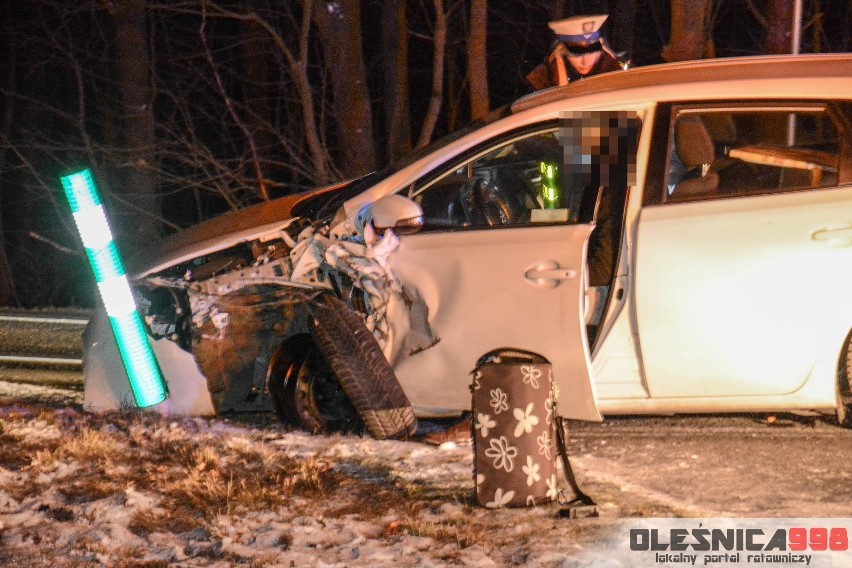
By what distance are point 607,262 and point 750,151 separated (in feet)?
2.84

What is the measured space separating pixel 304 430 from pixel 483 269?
146cm

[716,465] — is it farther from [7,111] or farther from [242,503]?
[7,111]

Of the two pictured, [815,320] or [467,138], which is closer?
[815,320]

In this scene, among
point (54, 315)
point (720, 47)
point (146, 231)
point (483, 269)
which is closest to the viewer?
point (483, 269)

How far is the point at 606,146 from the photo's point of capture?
5285 millimetres

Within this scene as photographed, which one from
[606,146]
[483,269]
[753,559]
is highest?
[606,146]

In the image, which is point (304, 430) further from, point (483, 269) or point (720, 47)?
point (720, 47)

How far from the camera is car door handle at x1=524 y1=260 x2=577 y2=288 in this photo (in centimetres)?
512

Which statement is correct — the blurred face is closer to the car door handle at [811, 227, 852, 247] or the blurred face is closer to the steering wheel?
the steering wheel

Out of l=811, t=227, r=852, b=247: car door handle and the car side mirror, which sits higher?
the car side mirror

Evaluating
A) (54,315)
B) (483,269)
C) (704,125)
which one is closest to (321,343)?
(483,269)

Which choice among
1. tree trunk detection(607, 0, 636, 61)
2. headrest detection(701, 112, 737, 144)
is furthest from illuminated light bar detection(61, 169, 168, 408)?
tree trunk detection(607, 0, 636, 61)

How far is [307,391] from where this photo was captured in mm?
6035

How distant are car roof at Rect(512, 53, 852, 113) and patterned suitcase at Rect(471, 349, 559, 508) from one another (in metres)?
1.53
